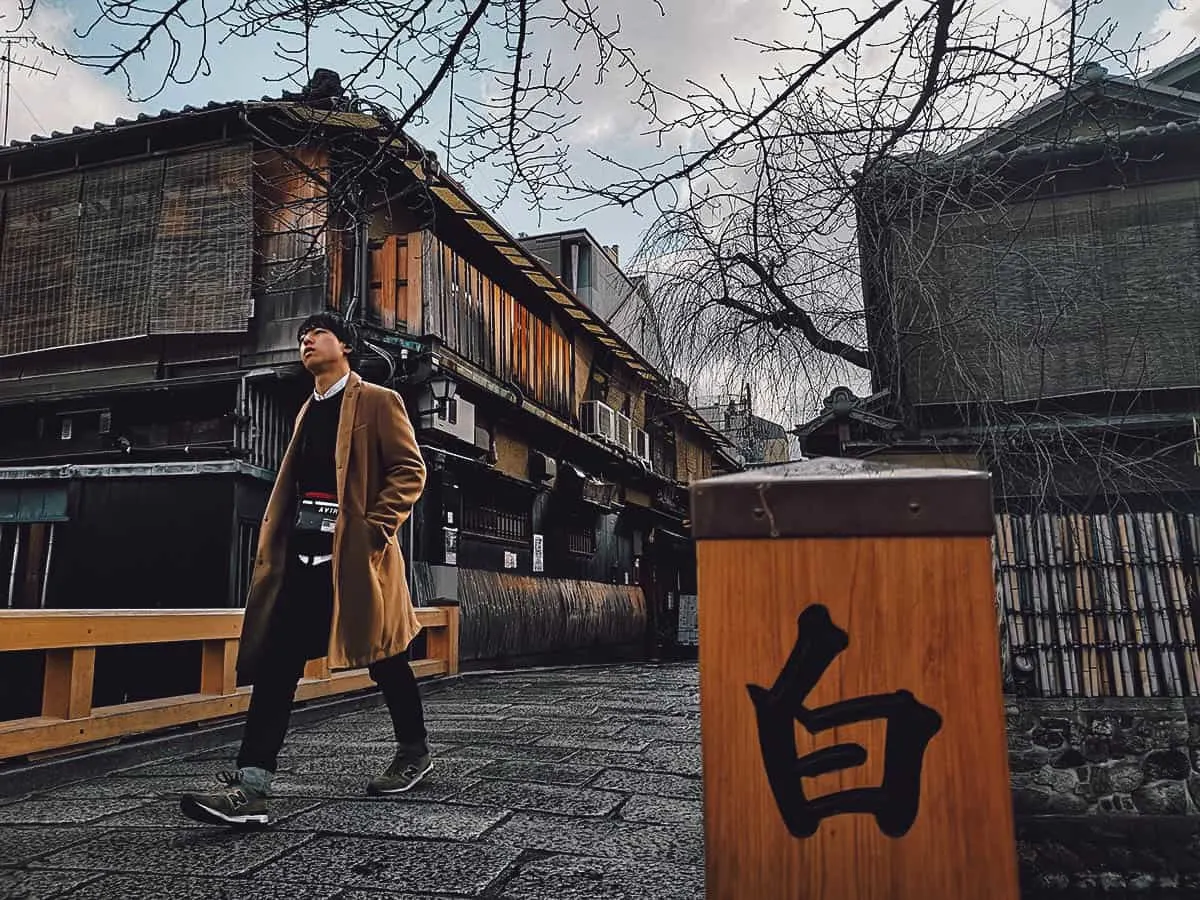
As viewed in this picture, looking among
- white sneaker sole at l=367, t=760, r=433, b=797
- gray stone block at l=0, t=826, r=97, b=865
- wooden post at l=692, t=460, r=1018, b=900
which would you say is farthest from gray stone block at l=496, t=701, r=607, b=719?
wooden post at l=692, t=460, r=1018, b=900

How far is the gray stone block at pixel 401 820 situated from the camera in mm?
3336

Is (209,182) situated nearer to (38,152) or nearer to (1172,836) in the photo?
(38,152)

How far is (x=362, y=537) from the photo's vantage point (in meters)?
3.76

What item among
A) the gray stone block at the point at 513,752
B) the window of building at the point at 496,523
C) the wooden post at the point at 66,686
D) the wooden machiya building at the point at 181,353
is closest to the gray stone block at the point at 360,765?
the gray stone block at the point at 513,752

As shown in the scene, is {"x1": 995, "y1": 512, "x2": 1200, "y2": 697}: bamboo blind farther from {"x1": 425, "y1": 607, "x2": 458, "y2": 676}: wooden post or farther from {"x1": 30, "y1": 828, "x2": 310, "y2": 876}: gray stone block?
{"x1": 425, "y1": 607, "x2": 458, "y2": 676}: wooden post

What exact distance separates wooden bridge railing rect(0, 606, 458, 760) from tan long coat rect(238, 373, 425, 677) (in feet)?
5.55

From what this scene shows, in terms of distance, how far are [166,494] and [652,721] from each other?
7.48 m

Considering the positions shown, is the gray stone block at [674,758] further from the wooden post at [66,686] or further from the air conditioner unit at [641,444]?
the air conditioner unit at [641,444]

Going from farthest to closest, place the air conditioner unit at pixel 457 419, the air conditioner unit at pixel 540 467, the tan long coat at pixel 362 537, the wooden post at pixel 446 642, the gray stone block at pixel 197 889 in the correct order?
the air conditioner unit at pixel 540 467
the air conditioner unit at pixel 457 419
the wooden post at pixel 446 642
the tan long coat at pixel 362 537
the gray stone block at pixel 197 889

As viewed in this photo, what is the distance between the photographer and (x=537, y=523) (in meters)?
16.7

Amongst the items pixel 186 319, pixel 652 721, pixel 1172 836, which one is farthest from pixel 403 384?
pixel 1172 836

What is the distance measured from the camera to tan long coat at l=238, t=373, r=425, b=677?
3.66m

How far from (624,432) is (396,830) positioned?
17.5 meters

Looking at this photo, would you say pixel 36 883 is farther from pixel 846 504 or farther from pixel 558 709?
pixel 558 709
